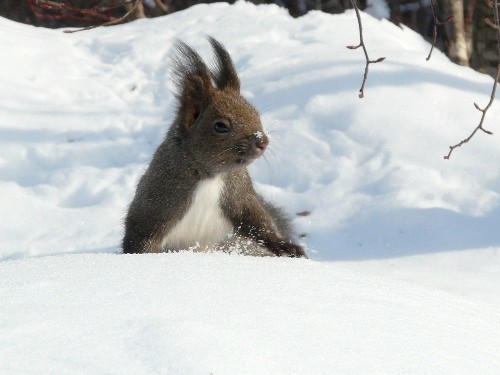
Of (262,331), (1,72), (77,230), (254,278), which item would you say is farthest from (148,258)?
(1,72)

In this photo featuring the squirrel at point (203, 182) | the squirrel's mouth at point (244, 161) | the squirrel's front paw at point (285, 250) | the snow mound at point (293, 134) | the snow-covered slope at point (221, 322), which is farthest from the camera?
the snow mound at point (293, 134)

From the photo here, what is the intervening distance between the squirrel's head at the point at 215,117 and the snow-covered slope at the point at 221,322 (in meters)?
0.63

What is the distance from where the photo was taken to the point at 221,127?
392 cm

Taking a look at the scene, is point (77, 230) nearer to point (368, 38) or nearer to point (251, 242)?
point (251, 242)

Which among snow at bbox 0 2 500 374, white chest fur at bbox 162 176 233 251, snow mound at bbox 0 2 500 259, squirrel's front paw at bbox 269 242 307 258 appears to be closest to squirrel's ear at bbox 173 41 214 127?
white chest fur at bbox 162 176 233 251

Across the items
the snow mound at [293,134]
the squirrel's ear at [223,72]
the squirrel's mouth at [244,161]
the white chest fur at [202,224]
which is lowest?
the snow mound at [293,134]

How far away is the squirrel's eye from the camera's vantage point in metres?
3.91

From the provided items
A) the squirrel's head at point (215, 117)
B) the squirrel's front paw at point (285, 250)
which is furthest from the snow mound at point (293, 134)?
the squirrel's head at point (215, 117)

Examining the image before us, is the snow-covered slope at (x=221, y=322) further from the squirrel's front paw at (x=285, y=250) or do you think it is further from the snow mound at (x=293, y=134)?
the snow mound at (x=293, y=134)

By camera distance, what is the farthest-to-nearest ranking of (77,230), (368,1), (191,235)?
(368,1), (77,230), (191,235)

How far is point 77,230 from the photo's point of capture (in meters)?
5.55

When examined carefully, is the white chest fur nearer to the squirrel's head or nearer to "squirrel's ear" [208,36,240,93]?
the squirrel's head

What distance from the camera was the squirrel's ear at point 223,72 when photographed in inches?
163

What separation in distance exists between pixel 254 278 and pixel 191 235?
1054 millimetres
